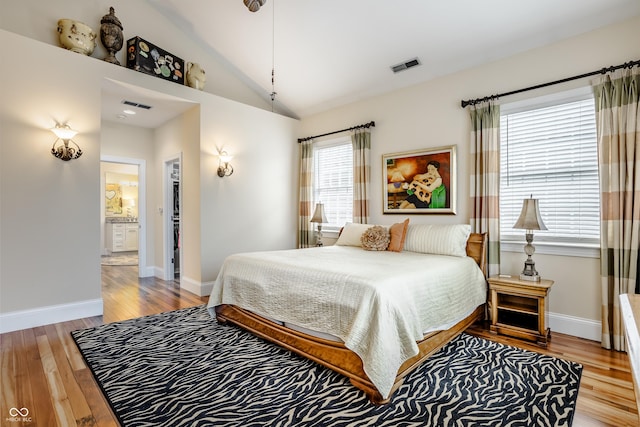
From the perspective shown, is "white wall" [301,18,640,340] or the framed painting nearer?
"white wall" [301,18,640,340]

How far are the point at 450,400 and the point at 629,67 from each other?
305 centimetres

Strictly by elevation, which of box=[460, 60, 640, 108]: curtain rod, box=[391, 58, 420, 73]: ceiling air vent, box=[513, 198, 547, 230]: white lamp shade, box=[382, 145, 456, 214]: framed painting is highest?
box=[391, 58, 420, 73]: ceiling air vent

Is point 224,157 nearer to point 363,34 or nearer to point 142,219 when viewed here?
point 142,219

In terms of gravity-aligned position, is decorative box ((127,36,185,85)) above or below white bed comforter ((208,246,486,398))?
above

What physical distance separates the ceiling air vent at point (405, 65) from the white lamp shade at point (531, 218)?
2.09 metres

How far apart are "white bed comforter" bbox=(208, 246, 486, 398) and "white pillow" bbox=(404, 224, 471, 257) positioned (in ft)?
0.48

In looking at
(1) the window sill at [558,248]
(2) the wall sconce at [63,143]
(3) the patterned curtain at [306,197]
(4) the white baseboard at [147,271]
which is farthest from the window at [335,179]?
(2) the wall sconce at [63,143]

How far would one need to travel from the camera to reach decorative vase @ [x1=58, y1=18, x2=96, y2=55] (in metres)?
3.37

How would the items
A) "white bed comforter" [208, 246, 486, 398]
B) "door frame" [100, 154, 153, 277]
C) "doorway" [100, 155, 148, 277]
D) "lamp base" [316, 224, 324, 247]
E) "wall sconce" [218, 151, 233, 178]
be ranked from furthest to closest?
1. "doorway" [100, 155, 148, 277]
2. "door frame" [100, 154, 153, 277]
3. "lamp base" [316, 224, 324, 247]
4. "wall sconce" [218, 151, 233, 178]
5. "white bed comforter" [208, 246, 486, 398]

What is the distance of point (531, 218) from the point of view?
9.42 feet

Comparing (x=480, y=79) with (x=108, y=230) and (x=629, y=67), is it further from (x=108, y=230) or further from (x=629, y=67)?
(x=108, y=230)

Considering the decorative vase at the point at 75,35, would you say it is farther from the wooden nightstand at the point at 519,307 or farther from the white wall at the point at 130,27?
the wooden nightstand at the point at 519,307

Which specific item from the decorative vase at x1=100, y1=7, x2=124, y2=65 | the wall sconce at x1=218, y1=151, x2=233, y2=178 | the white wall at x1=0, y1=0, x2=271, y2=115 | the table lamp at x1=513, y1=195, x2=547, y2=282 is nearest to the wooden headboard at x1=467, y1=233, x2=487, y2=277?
the table lamp at x1=513, y1=195, x2=547, y2=282

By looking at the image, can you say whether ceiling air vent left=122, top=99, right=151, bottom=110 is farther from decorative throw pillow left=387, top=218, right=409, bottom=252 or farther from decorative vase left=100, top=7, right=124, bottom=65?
decorative throw pillow left=387, top=218, right=409, bottom=252
